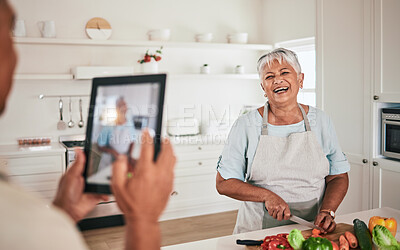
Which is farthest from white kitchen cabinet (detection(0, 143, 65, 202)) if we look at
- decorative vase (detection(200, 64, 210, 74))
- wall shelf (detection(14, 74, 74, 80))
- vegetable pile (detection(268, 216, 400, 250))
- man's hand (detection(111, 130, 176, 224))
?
man's hand (detection(111, 130, 176, 224))

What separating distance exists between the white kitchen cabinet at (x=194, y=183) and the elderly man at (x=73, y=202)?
11.9 feet

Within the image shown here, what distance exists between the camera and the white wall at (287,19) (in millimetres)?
4556

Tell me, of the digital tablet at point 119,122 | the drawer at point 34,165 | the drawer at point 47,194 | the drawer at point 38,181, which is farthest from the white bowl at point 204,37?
the digital tablet at point 119,122

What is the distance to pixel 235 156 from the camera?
6.36 ft

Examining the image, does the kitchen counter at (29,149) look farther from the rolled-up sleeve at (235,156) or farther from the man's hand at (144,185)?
the man's hand at (144,185)

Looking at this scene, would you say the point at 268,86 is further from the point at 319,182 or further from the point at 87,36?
the point at 87,36

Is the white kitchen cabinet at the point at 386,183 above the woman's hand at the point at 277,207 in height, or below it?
below

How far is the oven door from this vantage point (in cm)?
287

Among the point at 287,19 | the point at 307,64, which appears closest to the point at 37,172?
the point at 307,64

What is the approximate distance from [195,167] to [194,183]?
18 cm

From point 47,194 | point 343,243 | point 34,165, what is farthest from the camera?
point 47,194

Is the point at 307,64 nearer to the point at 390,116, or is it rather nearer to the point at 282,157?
A: the point at 390,116

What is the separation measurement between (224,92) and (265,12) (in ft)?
4.02

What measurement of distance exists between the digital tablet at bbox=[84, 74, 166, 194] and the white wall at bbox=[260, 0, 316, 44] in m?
4.04
